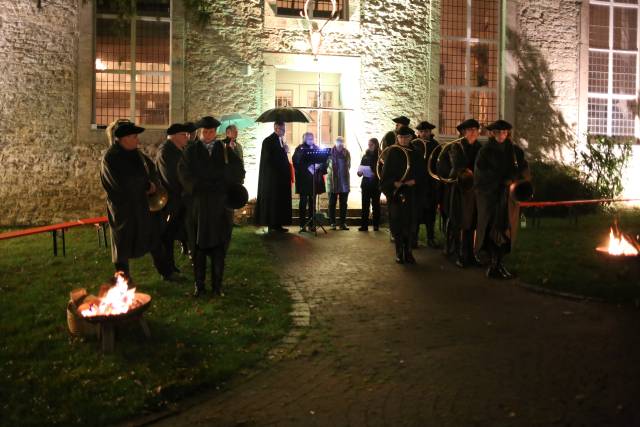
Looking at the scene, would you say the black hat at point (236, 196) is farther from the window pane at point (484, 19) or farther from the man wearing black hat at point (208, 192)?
the window pane at point (484, 19)

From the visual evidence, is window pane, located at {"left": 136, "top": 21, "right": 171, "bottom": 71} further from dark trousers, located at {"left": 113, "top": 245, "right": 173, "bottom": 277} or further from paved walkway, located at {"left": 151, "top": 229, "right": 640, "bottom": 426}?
paved walkway, located at {"left": 151, "top": 229, "right": 640, "bottom": 426}

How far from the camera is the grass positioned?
14.9ft

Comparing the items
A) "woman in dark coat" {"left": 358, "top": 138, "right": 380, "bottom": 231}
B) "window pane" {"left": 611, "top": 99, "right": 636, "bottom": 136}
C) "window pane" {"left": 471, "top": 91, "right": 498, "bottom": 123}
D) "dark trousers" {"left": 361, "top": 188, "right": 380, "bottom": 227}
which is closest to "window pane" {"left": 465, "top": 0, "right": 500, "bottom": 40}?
"window pane" {"left": 471, "top": 91, "right": 498, "bottom": 123}

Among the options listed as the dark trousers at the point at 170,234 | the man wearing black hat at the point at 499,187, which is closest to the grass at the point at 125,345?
the dark trousers at the point at 170,234

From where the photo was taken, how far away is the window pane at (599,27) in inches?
674

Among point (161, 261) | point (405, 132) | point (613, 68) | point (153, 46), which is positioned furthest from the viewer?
point (613, 68)

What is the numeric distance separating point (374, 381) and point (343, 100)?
1153 centimetres

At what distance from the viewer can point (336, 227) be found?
1330cm

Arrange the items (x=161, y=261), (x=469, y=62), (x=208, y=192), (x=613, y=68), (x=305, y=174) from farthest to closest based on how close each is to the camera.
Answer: (x=613, y=68)
(x=469, y=62)
(x=305, y=174)
(x=161, y=261)
(x=208, y=192)

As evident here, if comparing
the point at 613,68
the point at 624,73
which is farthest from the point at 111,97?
the point at 624,73

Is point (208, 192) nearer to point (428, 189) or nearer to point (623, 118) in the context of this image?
point (428, 189)

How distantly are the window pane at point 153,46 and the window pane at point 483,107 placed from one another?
699cm

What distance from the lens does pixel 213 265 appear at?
292 inches

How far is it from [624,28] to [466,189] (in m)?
10.7
